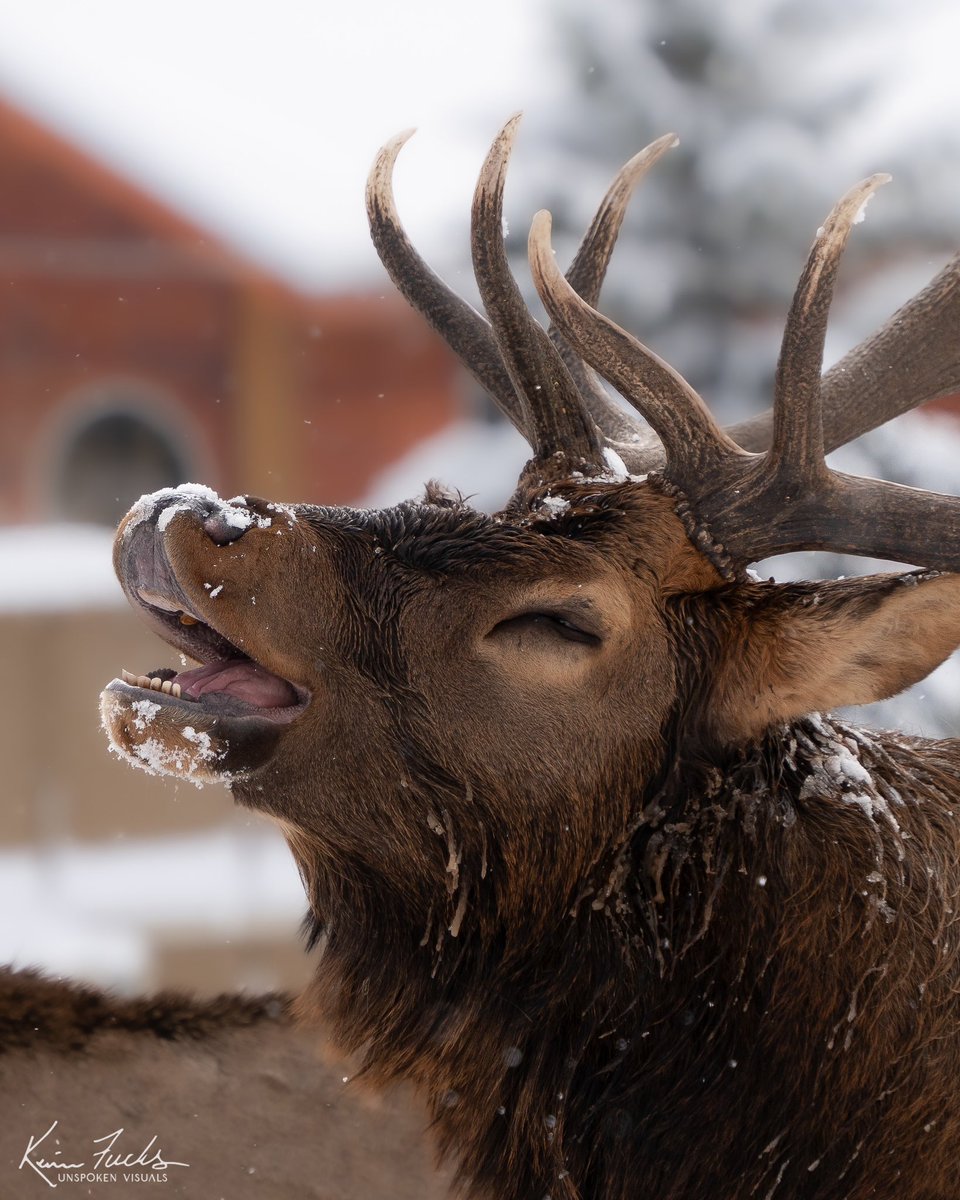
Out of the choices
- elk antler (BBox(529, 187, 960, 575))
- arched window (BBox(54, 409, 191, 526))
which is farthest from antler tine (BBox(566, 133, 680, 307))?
arched window (BBox(54, 409, 191, 526))

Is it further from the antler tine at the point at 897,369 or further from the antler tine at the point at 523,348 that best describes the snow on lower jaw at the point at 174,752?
the antler tine at the point at 897,369

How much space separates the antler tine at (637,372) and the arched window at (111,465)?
1245cm

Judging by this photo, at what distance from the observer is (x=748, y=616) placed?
2.82 m

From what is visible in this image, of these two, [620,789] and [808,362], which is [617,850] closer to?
[620,789]

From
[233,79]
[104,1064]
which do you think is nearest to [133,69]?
[233,79]

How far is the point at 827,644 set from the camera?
2713 mm

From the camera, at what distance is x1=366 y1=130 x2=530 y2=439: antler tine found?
3.59 m

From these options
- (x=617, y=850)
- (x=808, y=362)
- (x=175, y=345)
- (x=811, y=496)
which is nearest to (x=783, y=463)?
(x=811, y=496)

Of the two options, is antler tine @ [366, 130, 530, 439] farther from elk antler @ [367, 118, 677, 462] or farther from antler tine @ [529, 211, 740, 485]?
antler tine @ [529, 211, 740, 485]

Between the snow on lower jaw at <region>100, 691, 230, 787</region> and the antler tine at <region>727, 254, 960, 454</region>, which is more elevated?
the antler tine at <region>727, 254, 960, 454</region>

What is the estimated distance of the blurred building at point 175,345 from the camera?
1372 centimetres

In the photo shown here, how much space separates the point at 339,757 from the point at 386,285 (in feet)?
39.4

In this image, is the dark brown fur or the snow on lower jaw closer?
the snow on lower jaw

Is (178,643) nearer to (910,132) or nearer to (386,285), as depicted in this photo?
(910,132)
